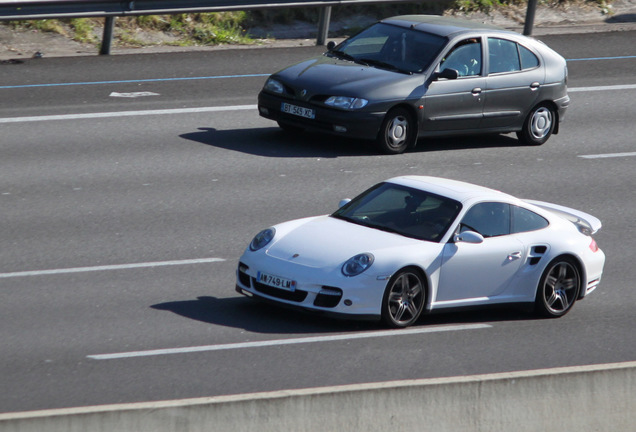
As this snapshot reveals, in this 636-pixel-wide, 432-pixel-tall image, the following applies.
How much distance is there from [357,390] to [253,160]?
828 cm

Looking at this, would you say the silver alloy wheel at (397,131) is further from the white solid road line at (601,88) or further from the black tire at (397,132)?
the white solid road line at (601,88)

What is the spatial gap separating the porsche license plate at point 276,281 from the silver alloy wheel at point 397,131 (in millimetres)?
6121

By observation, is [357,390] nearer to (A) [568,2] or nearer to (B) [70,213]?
(B) [70,213]

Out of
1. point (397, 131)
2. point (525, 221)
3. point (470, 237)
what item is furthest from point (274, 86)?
point (470, 237)

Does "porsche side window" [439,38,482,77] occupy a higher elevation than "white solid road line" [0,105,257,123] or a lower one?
higher

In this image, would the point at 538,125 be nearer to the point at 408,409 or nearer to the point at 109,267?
the point at 109,267

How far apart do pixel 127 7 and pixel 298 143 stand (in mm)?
5557

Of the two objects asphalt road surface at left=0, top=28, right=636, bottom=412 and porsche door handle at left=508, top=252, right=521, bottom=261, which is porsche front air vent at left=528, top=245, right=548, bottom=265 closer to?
porsche door handle at left=508, top=252, right=521, bottom=261

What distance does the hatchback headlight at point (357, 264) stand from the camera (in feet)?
33.9

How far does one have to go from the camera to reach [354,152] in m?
16.6

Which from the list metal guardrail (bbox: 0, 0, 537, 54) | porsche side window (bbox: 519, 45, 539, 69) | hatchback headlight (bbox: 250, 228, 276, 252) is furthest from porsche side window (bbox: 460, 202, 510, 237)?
metal guardrail (bbox: 0, 0, 537, 54)

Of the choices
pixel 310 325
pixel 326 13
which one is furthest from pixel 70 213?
pixel 326 13

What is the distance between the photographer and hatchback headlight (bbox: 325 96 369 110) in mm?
15961

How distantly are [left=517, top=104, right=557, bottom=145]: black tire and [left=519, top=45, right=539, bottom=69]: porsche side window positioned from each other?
59 cm
